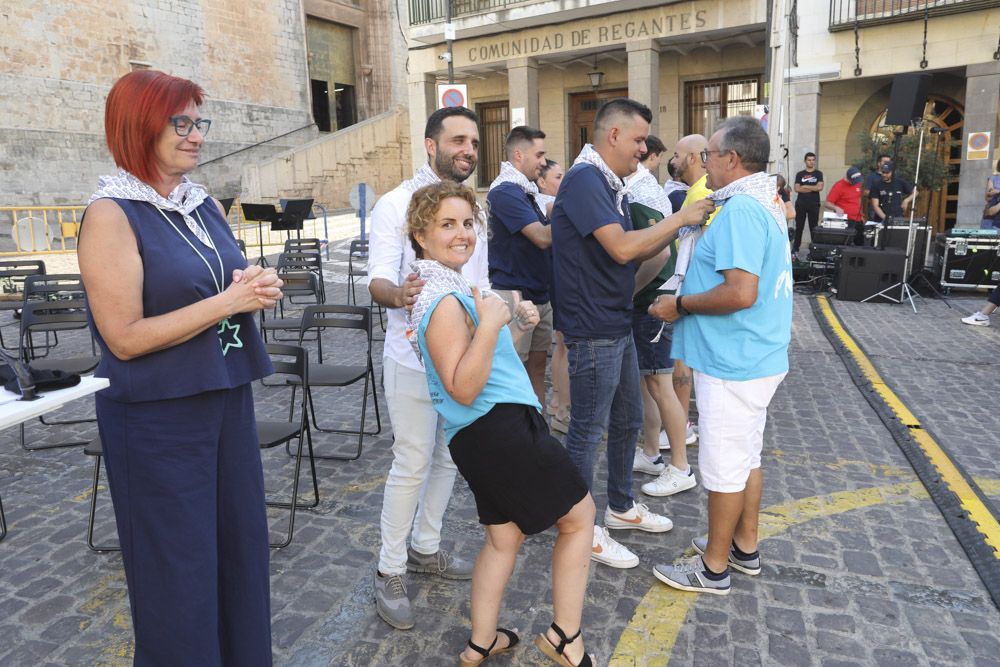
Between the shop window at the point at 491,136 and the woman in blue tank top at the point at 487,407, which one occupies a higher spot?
the shop window at the point at 491,136

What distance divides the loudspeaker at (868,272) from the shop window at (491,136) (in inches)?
509

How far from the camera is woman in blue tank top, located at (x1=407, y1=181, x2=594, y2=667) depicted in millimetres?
2232

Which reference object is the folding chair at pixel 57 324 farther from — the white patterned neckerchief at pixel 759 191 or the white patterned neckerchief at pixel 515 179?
the white patterned neckerchief at pixel 759 191

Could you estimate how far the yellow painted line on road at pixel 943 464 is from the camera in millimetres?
3646

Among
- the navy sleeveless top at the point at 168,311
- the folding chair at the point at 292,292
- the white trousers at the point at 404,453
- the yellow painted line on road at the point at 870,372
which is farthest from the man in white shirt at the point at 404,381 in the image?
the yellow painted line on road at the point at 870,372

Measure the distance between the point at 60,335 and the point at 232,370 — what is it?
8661mm

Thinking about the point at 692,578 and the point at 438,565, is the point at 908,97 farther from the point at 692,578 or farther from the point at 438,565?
the point at 438,565

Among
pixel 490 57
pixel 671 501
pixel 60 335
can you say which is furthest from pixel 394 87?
pixel 671 501

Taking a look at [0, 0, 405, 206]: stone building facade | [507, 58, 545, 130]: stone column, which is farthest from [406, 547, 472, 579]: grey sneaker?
[0, 0, 405, 206]: stone building facade

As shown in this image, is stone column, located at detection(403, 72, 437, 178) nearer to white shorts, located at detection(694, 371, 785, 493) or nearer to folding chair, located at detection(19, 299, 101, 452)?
folding chair, located at detection(19, 299, 101, 452)

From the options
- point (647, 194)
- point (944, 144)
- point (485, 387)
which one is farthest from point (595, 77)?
point (485, 387)

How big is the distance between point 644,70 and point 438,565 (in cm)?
1582

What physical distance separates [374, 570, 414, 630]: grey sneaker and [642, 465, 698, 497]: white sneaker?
1.71m

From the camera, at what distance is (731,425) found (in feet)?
9.61
